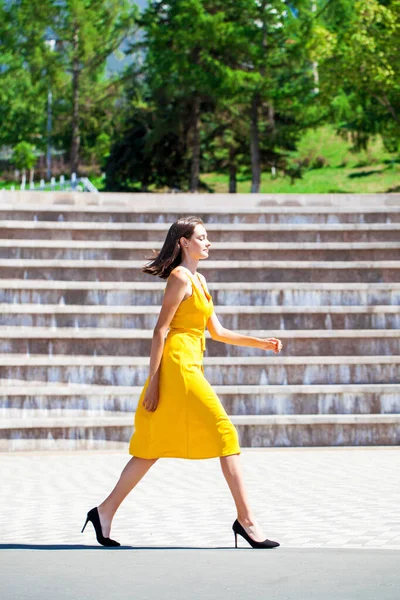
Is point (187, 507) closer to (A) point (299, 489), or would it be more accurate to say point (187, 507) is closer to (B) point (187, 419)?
(A) point (299, 489)

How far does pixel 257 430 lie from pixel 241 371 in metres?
0.99

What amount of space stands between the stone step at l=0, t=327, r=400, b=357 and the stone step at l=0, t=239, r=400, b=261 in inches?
109

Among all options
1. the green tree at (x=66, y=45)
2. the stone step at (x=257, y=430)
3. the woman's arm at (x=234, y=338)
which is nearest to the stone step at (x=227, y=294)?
the stone step at (x=257, y=430)

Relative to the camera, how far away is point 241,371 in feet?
43.6

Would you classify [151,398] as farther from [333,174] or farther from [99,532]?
[333,174]

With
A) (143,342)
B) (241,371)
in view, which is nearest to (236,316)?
(241,371)

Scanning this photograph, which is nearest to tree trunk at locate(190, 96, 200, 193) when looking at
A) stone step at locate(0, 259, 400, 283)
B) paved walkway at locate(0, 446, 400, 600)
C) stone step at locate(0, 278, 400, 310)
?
stone step at locate(0, 259, 400, 283)

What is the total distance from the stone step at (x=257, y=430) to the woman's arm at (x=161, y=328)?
6.10 m

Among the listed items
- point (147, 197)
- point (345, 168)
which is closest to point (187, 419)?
point (147, 197)

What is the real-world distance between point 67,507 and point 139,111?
134 feet

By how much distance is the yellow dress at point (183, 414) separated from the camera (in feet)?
20.1

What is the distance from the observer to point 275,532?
269 inches

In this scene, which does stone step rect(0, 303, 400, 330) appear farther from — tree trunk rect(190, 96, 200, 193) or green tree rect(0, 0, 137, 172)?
green tree rect(0, 0, 137, 172)

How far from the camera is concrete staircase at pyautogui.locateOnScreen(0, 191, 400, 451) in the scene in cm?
1258
